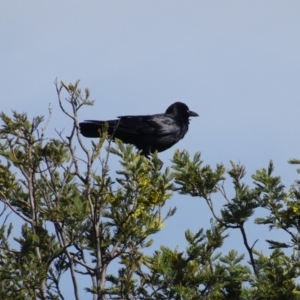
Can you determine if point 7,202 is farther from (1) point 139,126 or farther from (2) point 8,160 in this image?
(1) point 139,126

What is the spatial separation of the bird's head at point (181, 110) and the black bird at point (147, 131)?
2.06 feet

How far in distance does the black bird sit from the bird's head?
63 cm

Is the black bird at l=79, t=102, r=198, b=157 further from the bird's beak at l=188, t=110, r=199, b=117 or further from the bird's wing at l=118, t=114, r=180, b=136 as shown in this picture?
the bird's beak at l=188, t=110, r=199, b=117

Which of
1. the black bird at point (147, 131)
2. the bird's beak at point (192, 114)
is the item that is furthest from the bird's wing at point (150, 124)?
the bird's beak at point (192, 114)

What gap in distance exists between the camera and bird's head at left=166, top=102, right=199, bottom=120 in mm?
17000

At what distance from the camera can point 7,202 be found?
30.5 ft

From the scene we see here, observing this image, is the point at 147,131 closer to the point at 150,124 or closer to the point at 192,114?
the point at 150,124

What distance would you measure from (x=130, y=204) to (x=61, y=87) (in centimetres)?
142

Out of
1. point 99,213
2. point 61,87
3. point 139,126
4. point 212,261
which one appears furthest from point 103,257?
point 139,126

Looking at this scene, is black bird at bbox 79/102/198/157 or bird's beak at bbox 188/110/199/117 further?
bird's beak at bbox 188/110/199/117

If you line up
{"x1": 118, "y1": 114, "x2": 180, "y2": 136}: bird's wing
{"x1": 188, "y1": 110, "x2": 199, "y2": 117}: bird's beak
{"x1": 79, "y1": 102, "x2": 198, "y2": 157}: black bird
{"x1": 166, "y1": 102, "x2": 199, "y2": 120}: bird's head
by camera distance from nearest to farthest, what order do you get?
{"x1": 79, "y1": 102, "x2": 198, "y2": 157}: black bird < {"x1": 118, "y1": 114, "x2": 180, "y2": 136}: bird's wing < {"x1": 166, "y1": 102, "x2": 199, "y2": 120}: bird's head < {"x1": 188, "y1": 110, "x2": 199, "y2": 117}: bird's beak

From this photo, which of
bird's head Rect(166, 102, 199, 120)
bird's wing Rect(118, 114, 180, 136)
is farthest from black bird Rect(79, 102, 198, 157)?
bird's head Rect(166, 102, 199, 120)

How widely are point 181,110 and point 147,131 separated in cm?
223

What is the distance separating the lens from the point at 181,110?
→ 56.6 feet
